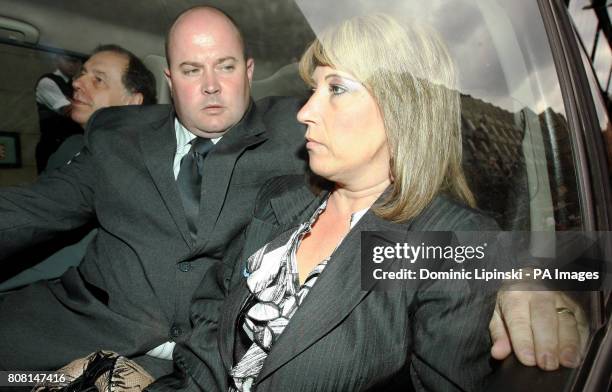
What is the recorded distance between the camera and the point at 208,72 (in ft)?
4.58

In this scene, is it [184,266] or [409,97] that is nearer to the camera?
[409,97]

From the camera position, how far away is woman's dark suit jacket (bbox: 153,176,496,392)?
41.9 inches

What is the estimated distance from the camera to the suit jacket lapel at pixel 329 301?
3.72ft

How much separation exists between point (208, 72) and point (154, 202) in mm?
399

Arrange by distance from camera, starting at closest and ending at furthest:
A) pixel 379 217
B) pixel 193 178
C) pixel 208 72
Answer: pixel 379 217 → pixel 208 72 → pixel 193 178

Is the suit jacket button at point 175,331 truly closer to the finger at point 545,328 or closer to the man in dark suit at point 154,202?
the man in dark suit at point 154,202

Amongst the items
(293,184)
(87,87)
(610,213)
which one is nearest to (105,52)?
(87,87)

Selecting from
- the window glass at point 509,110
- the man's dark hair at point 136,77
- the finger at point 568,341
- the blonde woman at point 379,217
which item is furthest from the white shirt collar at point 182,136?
the finger at point 568,341

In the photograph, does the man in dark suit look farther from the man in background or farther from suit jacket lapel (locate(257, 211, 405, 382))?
suit jacket lapel (locate(257, 211, 405, 382))

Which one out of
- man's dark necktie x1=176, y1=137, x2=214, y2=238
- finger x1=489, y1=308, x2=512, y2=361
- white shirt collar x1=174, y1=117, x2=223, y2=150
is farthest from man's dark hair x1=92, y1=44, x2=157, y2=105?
finger x1=489, y1=308, x2=512, y2=361

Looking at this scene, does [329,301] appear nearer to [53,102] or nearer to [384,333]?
[384,333]

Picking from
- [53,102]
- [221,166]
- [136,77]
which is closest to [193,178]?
[221,166]

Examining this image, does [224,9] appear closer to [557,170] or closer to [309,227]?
[309,227]

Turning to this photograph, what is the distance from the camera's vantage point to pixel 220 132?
1.50 metres
